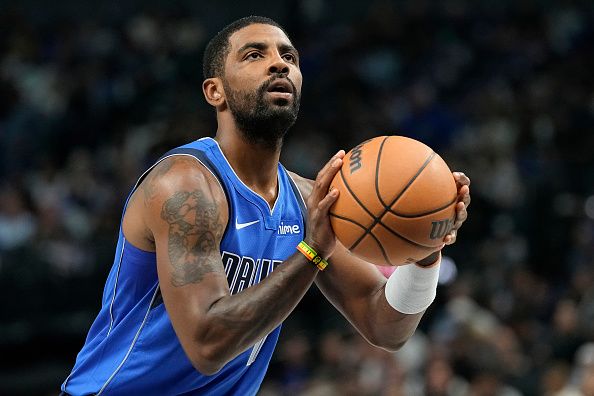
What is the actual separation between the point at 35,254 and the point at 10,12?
4.83 metres

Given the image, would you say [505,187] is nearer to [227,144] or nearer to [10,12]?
[10,12]

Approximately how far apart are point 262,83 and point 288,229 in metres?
0.69

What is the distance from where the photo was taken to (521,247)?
469 inches

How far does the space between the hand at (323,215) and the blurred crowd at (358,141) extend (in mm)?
4462

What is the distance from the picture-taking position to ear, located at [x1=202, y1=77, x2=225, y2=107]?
488 centimetres

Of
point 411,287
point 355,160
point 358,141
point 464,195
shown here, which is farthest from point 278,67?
point 358,141

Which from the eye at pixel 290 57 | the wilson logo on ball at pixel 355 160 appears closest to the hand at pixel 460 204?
the wilson logo on ball at pixel 355 160

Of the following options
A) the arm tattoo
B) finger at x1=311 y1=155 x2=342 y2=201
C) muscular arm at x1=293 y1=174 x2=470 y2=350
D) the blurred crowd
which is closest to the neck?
muscular arm at x1=293 y1=174 x2=470 y2=350

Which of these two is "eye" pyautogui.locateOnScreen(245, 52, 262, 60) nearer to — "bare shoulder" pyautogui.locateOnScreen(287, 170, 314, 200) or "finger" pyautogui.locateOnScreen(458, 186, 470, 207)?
"bare shoulder" pyautogui.locateOnScreen(287, 170, 314, 200)

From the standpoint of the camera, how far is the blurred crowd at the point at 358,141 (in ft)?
32.4

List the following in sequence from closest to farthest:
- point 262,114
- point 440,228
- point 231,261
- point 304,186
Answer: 1. point 440,228
2. point 231,261
3. point 262,114
4. point 304,186

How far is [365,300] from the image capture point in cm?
506

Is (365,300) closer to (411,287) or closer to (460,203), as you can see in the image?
(411,287)

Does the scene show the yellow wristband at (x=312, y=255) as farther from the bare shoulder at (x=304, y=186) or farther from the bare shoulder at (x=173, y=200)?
the bare shoulder at (x=304, y=186)
